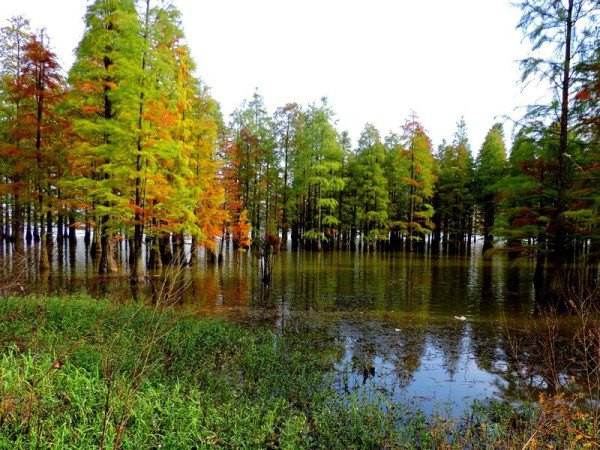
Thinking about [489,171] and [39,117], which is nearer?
[39,117]

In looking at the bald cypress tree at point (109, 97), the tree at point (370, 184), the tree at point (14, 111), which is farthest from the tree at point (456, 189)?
the tree at point (14, 111)

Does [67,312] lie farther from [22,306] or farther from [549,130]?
[549,130]

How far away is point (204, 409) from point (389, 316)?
28.9 ft

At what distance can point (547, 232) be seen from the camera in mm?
17438

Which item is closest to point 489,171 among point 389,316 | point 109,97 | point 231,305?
point 389,316

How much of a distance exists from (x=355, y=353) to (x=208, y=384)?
13.2ft

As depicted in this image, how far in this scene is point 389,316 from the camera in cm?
1270

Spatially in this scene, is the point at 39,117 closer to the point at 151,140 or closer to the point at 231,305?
the point at 151,140

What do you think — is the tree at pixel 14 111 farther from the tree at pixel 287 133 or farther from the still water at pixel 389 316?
the tree at pixel 287 133

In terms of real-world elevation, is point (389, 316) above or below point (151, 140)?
below

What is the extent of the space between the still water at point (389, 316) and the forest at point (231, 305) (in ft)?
0.28

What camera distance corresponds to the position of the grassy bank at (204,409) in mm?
4168

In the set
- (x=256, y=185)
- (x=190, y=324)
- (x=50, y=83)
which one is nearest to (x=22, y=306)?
(x=190, y=324)

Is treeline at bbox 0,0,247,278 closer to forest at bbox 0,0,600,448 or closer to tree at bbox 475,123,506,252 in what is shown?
forest at bbox 0,0,600,448
